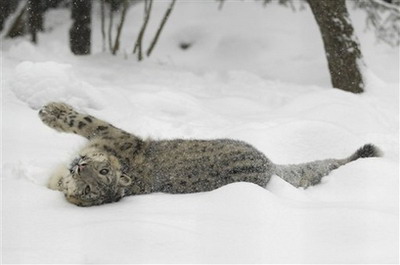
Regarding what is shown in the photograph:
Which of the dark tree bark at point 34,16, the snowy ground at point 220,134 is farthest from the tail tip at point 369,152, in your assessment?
the dark tree bark at point 34,16

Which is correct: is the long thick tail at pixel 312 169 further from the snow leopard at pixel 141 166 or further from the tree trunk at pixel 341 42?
the tree trunk at pixel 341 42

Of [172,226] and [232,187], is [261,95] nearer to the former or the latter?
[232,187]

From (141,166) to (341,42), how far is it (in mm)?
5015

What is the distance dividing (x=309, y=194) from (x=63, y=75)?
3125 mm

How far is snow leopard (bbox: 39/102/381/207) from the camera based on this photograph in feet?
14.7

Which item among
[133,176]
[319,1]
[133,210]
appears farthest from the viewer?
[319,1]

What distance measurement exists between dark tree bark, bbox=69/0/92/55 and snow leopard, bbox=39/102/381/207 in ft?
23.7

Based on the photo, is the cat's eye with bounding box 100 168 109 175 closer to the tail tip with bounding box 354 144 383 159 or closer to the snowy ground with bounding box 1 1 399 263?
the snowy ground with bounding box 1 1 399 263

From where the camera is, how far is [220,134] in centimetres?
696

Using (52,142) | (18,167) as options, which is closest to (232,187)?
(18,167)

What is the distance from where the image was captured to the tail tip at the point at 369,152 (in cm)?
587

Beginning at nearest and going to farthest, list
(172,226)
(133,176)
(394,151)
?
(172,226)
(133,176)
(394,151)

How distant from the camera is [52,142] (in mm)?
5871

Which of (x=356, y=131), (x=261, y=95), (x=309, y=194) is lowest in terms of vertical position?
(x=261, y=95)
